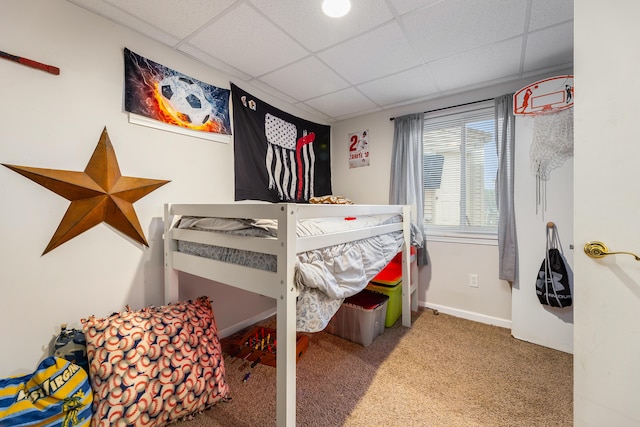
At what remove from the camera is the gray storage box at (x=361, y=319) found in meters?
1.98

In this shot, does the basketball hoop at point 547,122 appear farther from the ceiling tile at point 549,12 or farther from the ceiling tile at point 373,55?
the ceiling tile at point 373,55

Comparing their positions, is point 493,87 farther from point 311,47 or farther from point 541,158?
point 311,47

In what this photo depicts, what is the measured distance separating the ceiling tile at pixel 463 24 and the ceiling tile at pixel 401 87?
34cm

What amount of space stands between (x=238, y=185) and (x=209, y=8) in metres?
1.18

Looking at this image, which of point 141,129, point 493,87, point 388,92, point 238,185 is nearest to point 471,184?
point 493,87

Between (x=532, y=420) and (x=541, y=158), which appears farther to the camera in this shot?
(x=541, y=158)

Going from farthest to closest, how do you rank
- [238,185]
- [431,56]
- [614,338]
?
[238,185], [431,56], [614,338]

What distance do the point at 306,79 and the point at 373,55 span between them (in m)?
0.60

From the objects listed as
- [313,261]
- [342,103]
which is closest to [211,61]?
[342,103]

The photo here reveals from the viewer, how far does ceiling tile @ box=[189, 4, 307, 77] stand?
1.50m

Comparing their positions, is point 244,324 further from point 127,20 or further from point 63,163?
point 127,20

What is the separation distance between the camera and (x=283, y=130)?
261 cm

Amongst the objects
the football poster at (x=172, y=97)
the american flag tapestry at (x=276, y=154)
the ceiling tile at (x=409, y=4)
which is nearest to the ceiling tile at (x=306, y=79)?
the american flag tapestry at (x=276, y=154)

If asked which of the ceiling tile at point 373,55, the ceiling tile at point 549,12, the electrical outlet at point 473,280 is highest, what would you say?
the ceiling tile at point 373,55
